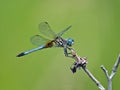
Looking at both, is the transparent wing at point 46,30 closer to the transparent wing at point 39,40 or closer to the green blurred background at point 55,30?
the transparent wing at point 39,40

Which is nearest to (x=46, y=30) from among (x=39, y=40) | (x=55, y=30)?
(x=39, y=40)

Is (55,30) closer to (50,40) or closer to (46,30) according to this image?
(46,30)

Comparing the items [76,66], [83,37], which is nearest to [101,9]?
[83,37]

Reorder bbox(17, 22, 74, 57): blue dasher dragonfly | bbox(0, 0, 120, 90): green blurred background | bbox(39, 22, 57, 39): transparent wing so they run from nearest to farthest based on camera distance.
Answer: bbox(17, 22, 74, 57): blue dasher dragonfly → bbox(39, 22, 57, 39): transparent wing → bbox(0, 0, 120, 90): green blurred background

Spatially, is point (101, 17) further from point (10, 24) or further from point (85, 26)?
point (10, 24)

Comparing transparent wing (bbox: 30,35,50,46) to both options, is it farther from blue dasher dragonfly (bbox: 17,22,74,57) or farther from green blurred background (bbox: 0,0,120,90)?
green blurred background (bbox: 0,0,120,90)

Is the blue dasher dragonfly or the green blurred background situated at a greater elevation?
the green blurred background

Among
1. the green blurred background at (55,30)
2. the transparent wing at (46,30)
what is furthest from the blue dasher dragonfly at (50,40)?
the green blurred background at (55,30)

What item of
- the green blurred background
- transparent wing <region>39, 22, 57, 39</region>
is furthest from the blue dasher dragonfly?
the green blurred background
